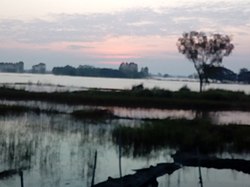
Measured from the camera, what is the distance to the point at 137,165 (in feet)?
51.7

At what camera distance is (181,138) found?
19.8m

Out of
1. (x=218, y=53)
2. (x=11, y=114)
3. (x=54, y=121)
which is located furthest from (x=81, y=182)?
(x=218, y=53)

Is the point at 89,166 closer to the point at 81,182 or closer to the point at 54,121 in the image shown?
the point at 81,182

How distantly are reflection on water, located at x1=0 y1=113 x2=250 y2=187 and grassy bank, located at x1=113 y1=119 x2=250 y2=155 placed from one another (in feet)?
2.14

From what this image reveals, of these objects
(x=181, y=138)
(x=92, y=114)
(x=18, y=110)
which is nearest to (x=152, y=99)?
(x=92, y=114)

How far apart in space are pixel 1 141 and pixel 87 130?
6.00 m

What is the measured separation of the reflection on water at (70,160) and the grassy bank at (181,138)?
65cm

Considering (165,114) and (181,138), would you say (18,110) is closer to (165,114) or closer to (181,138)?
(165,114)

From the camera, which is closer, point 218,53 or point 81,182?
point 81,182

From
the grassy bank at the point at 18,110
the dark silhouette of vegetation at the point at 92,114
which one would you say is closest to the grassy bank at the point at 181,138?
the dark silhouette of vegetation at the point at 92,114

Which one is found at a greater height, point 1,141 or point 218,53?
point 218,53

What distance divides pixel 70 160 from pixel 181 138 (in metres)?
6.11

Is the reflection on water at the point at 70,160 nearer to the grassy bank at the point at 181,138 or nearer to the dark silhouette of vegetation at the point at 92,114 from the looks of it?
the grassy bank at the point at 181,138

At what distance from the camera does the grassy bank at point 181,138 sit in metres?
18.7
